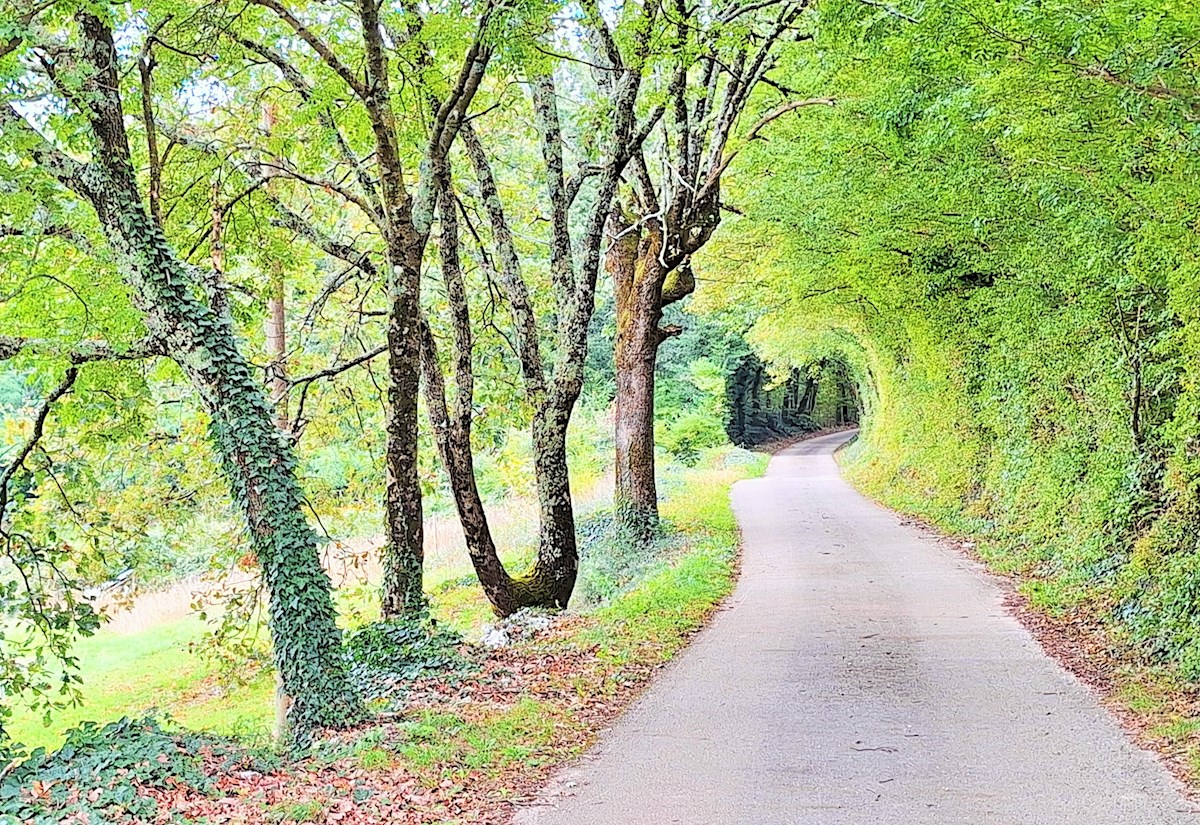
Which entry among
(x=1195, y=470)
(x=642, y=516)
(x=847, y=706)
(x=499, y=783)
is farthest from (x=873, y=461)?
(x=499, y=783)

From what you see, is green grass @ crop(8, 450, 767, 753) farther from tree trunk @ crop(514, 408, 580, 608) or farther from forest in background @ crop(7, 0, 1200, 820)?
forest in background @ crop(7, 0, 1200, 820)

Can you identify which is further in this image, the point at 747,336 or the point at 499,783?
the point at 747,336

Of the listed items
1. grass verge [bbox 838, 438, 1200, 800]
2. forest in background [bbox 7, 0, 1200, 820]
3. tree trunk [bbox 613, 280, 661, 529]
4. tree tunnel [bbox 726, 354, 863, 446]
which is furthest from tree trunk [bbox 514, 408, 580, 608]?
tree tunnel [bbox 726, 354, 863, 446]

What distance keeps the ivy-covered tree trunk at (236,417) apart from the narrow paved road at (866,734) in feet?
7.39

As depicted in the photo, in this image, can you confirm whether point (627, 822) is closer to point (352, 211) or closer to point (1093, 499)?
point (1093, 499)

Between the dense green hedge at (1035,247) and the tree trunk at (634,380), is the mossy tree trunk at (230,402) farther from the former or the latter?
the tree trunk at (634,380)

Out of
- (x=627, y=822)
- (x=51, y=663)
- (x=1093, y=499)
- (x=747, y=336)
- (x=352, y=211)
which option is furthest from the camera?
(x=747, y=336)

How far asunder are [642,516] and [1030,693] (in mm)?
10236

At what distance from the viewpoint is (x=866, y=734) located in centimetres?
749

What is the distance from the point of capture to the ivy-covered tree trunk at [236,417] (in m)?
7.39

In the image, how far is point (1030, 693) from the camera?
27.9 ft

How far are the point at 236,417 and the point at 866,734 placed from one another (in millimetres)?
5285

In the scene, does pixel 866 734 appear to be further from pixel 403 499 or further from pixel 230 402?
pixel 230 402

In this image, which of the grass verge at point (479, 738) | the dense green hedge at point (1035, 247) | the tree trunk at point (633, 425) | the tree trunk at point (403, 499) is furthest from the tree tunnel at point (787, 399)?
the tree trunk at point (403, 499)
